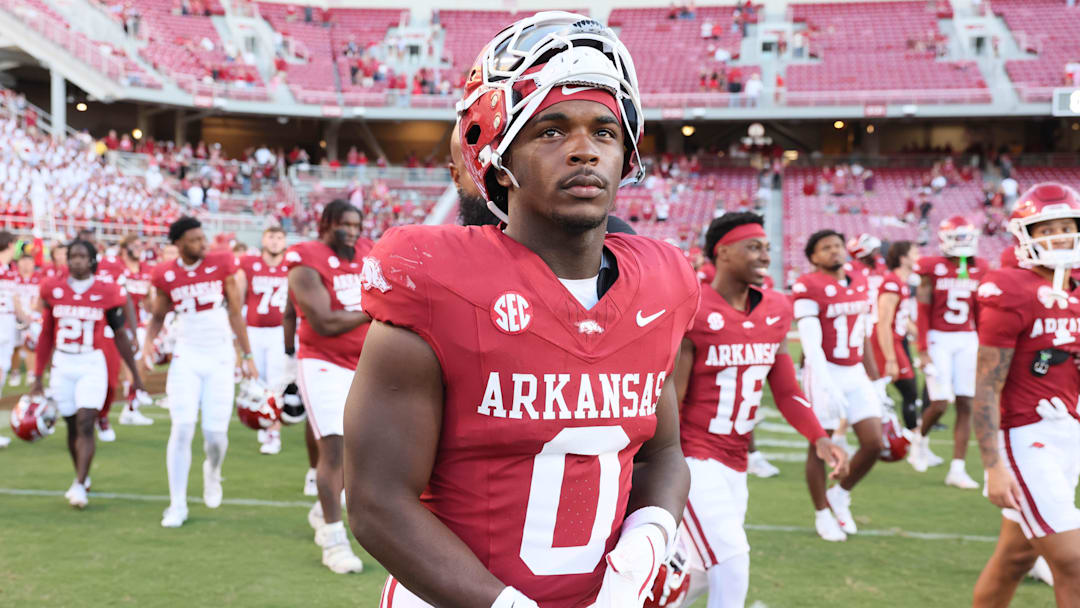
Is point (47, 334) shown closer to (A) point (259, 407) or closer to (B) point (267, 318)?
(A) point (259, 407)

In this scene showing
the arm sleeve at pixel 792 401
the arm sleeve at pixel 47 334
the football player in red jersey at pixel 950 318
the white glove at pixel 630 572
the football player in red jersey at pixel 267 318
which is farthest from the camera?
the football player in red jersey at pixel 267 318

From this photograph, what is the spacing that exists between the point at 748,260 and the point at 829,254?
278 cm

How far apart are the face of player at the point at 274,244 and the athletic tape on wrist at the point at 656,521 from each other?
8.59 m

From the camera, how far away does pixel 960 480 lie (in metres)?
8.10

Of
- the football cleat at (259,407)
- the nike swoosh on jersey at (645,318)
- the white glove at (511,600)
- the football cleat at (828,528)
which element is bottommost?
the football cleat at (828,528)

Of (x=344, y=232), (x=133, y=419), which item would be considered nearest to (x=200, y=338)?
(x=344, y=232)

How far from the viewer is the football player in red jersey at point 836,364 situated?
6.54 metres

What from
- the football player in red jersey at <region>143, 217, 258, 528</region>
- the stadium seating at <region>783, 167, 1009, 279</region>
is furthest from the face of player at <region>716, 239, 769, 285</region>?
the stadium seating at <region>783, 167, 1009, 279</region>

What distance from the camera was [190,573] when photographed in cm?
555

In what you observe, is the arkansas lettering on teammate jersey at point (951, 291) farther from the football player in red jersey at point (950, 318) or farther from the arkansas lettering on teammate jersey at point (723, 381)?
the arkansas lettering on teammate jersey at point (723, 381)

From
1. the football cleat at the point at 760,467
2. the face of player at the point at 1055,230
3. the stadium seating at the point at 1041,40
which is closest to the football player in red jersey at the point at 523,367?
the face of player at the point at 1055,230

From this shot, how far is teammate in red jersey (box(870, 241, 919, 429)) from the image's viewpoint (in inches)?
343

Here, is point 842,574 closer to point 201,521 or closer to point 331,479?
point 331,479

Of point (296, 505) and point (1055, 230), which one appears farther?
point (296, 505)
